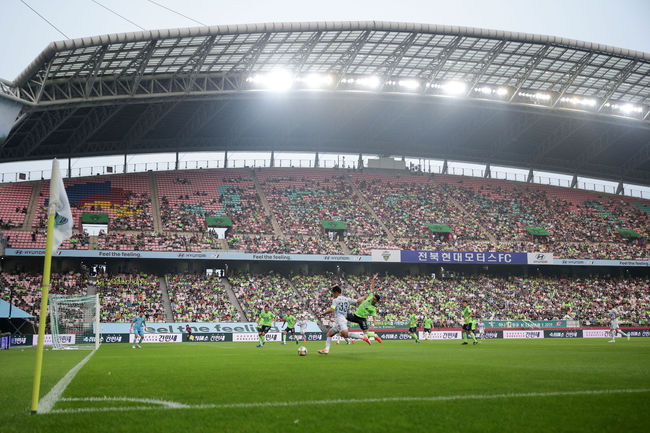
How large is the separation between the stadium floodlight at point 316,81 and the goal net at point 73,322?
2610 centimetres

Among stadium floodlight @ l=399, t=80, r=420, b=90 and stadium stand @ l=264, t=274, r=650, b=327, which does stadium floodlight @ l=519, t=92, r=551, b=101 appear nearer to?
stadium floodlight @ l=399, t=80, r=420, b=90

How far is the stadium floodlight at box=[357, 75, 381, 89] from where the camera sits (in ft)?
167

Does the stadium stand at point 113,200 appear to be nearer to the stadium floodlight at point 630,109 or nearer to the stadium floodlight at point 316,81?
the stadium floodlight at point 316,81

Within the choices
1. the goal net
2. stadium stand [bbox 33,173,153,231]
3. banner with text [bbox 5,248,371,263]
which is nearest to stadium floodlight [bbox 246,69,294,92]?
banner with text [bbox 5,248,371,263]

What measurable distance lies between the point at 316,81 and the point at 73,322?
28.2m

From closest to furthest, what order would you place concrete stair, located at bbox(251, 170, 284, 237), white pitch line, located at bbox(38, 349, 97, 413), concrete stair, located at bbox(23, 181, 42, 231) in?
1. white pitch line, located at bbox(38, 349, 97, 413)
2. concrete stair, located at bbox(23, 181, 42, 231)
3. concrete stair, located at bbox(251, 170, 284, 237)

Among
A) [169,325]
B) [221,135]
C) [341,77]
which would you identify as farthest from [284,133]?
[169,325]

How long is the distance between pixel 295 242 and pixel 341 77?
15625 millimetres

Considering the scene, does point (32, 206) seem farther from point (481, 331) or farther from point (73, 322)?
point (481, 331)

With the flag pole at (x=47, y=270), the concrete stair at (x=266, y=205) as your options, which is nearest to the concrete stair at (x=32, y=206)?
the concrete stair at (x=266, y=205)

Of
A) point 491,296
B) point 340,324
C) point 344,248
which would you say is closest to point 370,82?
point 344,248

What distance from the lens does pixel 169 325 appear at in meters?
40.1

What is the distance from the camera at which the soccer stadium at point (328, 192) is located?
4097 centimetres

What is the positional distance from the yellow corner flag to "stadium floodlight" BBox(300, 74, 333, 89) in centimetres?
4319
